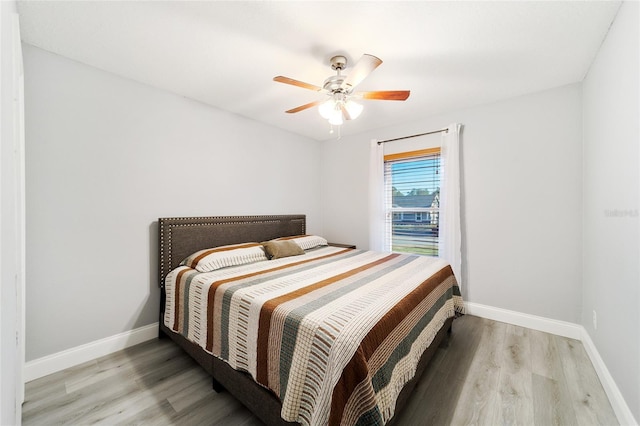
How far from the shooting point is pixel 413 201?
3.49 m

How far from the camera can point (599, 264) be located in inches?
77.9

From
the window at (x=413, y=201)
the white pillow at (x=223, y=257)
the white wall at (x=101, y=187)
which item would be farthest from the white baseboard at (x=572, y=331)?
the white wall at (x=101, y=187)

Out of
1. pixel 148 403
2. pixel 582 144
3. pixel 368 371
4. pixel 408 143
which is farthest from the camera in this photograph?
pixel 408 143

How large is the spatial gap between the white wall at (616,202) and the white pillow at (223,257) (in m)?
2.64

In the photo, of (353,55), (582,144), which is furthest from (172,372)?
(582,144)

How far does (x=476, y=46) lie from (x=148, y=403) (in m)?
3.31

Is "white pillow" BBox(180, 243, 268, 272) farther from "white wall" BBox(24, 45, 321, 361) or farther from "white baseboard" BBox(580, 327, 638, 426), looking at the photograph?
"white baseboard" BBox(580, 327, 638, 426)

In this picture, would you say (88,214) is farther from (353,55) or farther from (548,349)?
(548,349)

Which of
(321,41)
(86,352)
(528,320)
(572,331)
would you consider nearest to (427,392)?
(528,320)

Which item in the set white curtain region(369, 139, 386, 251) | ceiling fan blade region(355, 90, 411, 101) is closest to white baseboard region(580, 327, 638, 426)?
white curtain region(369, 139, 386, 251)

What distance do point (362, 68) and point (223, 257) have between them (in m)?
1.91

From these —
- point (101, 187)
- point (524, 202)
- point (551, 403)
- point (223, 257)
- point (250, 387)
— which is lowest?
point (551, 403)

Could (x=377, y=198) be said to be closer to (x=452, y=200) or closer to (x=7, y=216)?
(x=452, y=200)

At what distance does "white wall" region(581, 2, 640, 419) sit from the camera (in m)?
1.41
